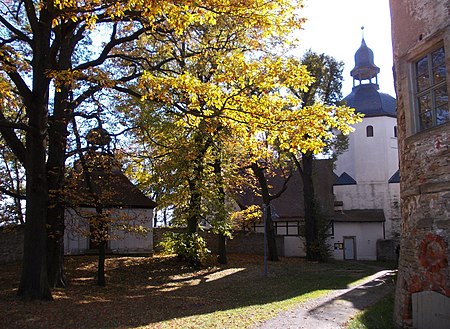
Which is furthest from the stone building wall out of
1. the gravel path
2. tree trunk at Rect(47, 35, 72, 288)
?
tree trunk at Rect(47, 35, 72, 288)

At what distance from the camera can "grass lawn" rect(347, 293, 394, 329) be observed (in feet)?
32.2

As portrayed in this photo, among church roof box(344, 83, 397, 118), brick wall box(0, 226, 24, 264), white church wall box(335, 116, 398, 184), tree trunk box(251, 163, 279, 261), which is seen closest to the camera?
brick wall box(0, 226, 24, 264)

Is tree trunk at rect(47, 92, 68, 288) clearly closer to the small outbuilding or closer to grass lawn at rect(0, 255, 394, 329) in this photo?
grass lawn at rect(0, 255, 394, 329)

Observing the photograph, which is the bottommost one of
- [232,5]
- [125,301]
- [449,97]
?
[125,301]

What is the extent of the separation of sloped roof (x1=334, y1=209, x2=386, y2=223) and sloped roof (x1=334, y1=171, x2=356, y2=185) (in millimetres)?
2633

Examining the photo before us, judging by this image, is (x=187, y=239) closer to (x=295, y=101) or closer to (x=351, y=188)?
(x=295, y=101)

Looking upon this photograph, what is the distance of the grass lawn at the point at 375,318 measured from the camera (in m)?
9.81

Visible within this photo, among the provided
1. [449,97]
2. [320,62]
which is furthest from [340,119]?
[320,62]

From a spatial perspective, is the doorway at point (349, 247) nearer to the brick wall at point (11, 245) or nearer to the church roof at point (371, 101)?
the church roof at point (371, 101)

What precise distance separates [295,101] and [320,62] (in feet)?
60.8

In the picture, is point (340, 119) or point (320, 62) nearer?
→ point (340, 119)

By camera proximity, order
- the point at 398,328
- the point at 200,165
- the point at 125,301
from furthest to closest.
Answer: the point at 200,165 → the point at 125,301 → the point at 398,328

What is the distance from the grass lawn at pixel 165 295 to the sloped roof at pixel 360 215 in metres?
13.2

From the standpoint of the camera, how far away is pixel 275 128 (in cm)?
1085
